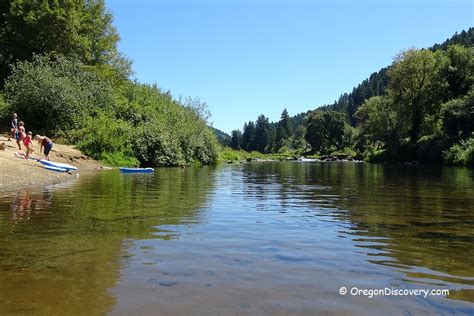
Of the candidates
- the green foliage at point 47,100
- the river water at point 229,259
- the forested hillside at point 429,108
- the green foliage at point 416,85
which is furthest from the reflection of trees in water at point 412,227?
the green foliage at point 416,85

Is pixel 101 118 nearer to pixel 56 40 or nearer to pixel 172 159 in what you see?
pixel 172 159

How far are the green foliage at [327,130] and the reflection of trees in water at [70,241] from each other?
13796 cm

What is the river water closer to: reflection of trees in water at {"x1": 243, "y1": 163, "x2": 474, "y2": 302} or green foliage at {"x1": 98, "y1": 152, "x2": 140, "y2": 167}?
reflection of trees in water at {"x1": 243, "y1": 163, "x2": 474, "y2": 302}

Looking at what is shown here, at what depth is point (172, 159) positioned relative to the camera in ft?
151

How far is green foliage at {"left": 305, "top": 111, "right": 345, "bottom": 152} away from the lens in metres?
150

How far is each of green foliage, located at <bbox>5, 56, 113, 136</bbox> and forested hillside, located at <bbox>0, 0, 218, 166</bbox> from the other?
9 cm

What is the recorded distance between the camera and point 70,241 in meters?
8.54

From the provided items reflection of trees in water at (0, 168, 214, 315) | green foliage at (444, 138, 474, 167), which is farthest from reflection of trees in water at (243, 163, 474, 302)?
green foliage at (444, 138, 474, 167)

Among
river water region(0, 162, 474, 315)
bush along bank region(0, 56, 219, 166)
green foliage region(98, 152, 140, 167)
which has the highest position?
bush along bank region(0, 56, 219, 166)

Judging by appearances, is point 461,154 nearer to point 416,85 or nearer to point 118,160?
point 416,85

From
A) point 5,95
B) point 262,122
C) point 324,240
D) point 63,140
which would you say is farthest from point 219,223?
point 262,122

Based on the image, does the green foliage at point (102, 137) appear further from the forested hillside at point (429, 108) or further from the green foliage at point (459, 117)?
the green foliage at point (459, 117)

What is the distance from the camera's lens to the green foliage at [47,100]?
40.2m

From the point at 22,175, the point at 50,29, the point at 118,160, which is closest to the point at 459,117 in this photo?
the point at 118,160
